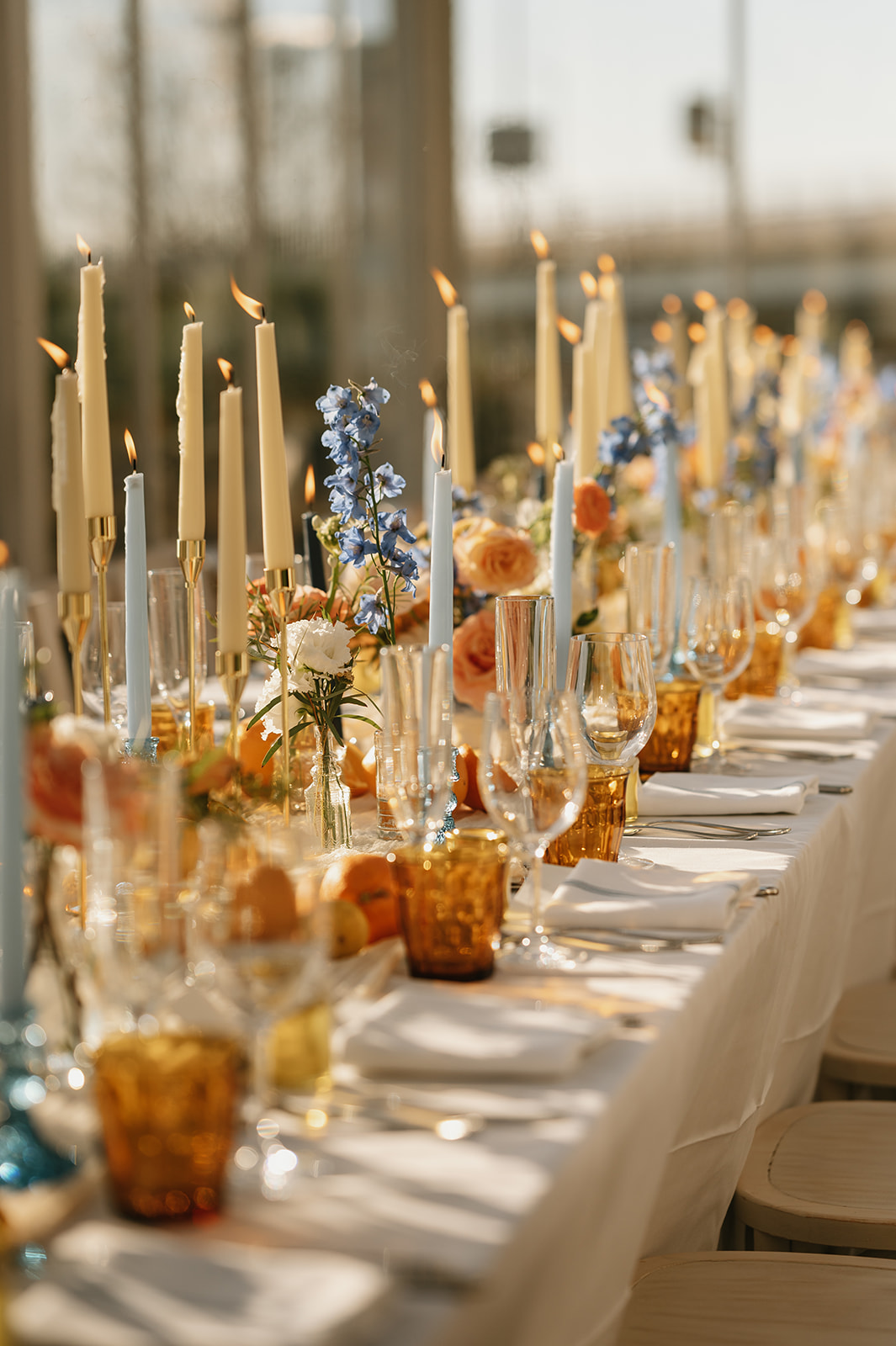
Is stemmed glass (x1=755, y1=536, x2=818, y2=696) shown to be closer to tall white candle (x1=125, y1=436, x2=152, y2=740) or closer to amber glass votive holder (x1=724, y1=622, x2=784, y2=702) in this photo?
amber glass votive holder (x1=724, y1=622, x2=784, y2=702)

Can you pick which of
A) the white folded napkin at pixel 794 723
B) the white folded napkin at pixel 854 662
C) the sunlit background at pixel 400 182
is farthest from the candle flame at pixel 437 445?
the sunlit background at pixel 400 182

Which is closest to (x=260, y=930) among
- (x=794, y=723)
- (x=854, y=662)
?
(x=794, y=723)

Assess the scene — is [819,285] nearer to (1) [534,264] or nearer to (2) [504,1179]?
(1) [534,264]

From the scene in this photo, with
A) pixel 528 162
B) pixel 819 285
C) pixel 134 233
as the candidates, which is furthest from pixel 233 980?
pixel 819 285

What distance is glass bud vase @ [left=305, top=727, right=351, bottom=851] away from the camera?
5.16ft

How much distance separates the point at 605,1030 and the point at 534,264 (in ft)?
22.7

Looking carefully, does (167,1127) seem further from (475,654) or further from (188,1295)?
(475,654)

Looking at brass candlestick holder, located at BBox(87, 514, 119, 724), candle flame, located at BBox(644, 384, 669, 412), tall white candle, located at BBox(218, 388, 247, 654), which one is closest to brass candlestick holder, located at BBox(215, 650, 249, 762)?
tall white candle, located at BBox(218, 388, 247, 654)

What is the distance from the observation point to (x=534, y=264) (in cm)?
764

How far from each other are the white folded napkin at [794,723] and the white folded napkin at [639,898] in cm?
79

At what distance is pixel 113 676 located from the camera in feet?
5.96

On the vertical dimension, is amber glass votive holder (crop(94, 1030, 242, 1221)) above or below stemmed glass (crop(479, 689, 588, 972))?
below

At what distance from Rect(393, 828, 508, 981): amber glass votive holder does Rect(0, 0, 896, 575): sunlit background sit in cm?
347

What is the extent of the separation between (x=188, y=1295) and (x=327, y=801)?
823 millimetres
